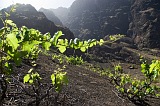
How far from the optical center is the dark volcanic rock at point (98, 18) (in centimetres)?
10494

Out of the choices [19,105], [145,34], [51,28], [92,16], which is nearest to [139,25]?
[145,34]

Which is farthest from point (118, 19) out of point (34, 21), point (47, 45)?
point (47, 45)

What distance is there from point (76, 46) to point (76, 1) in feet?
420

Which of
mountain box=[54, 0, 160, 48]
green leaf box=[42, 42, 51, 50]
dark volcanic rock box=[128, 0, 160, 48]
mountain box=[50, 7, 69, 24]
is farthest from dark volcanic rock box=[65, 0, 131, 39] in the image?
green leaf box=[42, 42, 51, 50]

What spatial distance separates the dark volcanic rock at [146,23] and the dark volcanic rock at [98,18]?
4943 mm

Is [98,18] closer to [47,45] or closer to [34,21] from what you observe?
[34,21]

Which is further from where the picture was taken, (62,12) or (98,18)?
(62,12)

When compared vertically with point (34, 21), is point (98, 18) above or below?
above

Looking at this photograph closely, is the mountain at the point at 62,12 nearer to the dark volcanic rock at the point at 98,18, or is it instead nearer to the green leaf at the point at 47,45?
the dark volcanic rock at the point at 98,18

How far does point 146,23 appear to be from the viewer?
92375mm

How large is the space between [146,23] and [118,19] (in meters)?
17.3

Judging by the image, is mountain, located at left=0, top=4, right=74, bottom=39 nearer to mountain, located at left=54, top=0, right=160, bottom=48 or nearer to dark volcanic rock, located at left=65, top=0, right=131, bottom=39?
mountain, located at left=54, top=0, right=160, bottom=48

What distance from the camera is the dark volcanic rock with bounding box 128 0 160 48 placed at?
87.2 metres

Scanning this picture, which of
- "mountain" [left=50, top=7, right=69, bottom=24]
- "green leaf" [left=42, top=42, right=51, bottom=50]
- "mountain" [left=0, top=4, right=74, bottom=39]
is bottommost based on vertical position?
"green leaf" [left=42, top=42, right=51, bottom=50]
